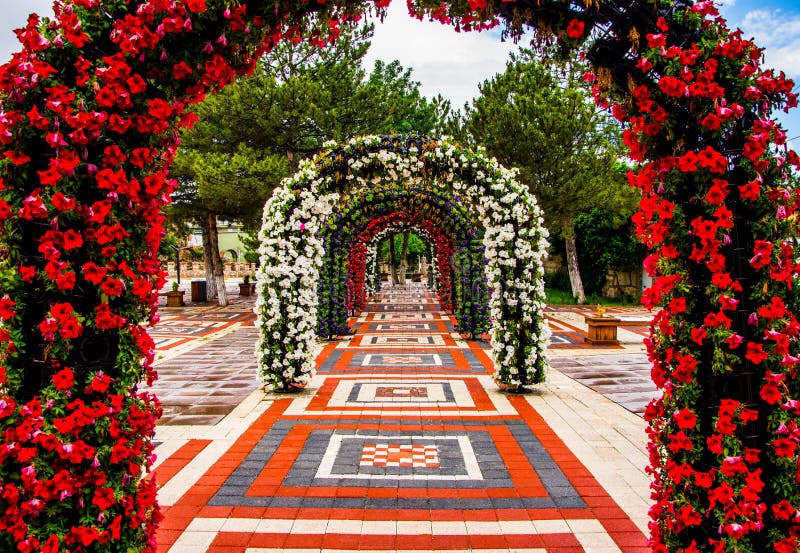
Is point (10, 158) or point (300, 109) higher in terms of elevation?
point (300, 109)

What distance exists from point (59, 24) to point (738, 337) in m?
3.31

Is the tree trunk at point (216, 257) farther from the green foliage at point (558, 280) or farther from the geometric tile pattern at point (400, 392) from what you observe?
the geometric tile pattern at point (400, 392)

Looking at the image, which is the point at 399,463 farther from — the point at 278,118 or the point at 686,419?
the point at 278,118

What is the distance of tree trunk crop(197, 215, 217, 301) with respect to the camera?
64.6 feet

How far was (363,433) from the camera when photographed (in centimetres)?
536

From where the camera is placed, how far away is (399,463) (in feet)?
14.9

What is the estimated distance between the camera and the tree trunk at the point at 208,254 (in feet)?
64.6

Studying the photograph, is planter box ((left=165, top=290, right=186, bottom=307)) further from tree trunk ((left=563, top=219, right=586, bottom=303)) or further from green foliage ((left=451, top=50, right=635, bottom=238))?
tree trunk ((left=563, top=219, right=586, bottom=303))

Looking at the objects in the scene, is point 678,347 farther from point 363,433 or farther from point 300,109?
point 300,109

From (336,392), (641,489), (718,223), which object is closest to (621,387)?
(641,489)

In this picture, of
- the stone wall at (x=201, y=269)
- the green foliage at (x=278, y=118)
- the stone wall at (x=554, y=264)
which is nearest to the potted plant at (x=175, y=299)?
the green foliage at (x=278, y=118)

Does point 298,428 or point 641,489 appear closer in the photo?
point 641,489

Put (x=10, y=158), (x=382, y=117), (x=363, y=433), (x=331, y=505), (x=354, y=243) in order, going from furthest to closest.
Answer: (x=382, y=117) → (x=354, y=243) → (x=363, y=433) → (x=331, y=505) → (x=10, y=158)

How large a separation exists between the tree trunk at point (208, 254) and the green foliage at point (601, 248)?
15.2 metres
